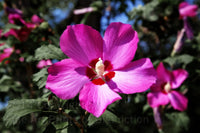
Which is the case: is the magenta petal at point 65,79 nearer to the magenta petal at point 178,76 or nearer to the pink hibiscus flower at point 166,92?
the pink hibiscus flower at point 166,92

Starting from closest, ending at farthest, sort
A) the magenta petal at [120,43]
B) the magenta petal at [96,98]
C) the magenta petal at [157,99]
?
the magenta petal at [96,98] → the magenta petal at [120,43] → the magenta petal at [157,99]

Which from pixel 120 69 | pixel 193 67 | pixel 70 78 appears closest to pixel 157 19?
pixel 193 67

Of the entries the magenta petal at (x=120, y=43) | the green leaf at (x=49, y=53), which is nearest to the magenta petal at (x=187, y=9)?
the magenta petal at (x=120, y=43)

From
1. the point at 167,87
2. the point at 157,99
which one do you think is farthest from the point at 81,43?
the point at 167,87

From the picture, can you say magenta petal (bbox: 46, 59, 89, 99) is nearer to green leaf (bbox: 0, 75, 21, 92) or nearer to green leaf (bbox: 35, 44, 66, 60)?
green leaf (bbox: 35, 44, 66, 60)

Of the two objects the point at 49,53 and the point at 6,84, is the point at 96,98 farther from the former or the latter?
the point at 6,84

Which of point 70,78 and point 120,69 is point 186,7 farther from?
point 70,78
